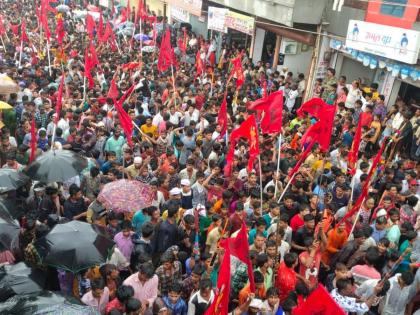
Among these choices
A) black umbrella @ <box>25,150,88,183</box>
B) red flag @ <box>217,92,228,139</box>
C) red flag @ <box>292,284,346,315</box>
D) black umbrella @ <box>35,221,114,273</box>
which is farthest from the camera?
red flag @ <box>217,92,228,139</box>

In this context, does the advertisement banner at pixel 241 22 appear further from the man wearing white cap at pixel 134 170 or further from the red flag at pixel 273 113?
the man wearing white cap at pixel 134 170

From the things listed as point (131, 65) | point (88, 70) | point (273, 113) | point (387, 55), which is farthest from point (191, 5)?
point (273, 113)

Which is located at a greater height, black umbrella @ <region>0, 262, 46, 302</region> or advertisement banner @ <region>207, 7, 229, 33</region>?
advertisement banner @ <region>207, 7, 229, 33</region>

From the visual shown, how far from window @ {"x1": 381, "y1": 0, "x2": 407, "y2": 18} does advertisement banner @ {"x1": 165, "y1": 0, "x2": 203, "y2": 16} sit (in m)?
9.98

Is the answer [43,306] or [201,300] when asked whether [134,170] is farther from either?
[43,306]

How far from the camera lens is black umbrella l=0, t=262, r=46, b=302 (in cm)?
464

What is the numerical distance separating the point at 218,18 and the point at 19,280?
560 inches

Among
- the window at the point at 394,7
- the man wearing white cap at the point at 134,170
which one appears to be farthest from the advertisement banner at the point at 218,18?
the man wearing white cap at the point at 134,170

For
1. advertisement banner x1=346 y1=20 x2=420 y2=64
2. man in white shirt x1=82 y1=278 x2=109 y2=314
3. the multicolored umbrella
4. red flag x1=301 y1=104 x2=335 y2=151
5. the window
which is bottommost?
man in white shirt x1=82 y1=278 x2=109 y2=314

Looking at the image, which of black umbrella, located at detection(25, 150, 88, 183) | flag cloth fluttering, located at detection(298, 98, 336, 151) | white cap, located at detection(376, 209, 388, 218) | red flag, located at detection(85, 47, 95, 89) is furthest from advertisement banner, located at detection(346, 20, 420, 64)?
black umbrella, located at detection(25, 150, 88, 183)

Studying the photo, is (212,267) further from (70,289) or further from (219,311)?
(70,289)

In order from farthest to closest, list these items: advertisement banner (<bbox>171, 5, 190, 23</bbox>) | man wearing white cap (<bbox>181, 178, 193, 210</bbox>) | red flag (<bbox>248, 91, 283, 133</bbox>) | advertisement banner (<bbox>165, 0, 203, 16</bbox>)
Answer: advertisement banner (<bbox>171, 5, 190, 23</bbox>) → advertisement banner (<bbox>165, 0, 203, 16</bbox>) → red flag (<bbox>248, 91, 283, 133</bbox>) → man wearing white cap (<bbox>181, 178, 193, 210</bbox>)

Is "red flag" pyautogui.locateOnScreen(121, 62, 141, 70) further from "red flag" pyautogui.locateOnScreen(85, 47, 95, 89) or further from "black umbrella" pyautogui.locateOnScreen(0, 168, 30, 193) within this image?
"black umbrella" pyautogui.locateOnScreen(0, 168, 30, 193)

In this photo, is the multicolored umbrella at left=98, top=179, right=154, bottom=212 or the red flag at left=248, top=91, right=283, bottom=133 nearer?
the multicolored umbrella at left=98, top=179, right=154, bottom=212
